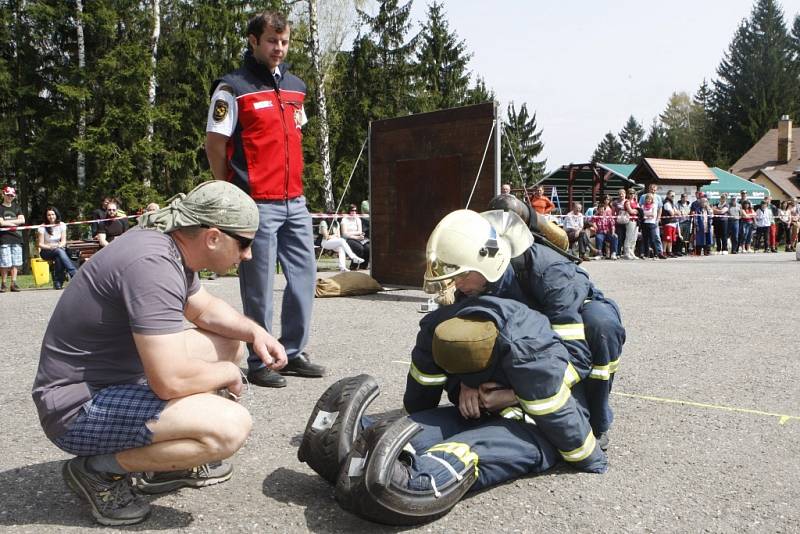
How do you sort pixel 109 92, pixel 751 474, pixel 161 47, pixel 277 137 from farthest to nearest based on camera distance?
1. pixel 161 47
2. pixel 109 92
3. pixel 277 137
4. pixel 751 474

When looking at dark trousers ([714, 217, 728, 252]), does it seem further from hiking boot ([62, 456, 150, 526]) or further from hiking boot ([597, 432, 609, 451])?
hiking boot ([62, 456, 150, 526])

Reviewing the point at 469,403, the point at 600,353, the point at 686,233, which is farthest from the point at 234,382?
the point at 686,233

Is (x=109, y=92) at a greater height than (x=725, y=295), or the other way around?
(x=109, y=92)

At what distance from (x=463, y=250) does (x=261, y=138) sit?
7.52 ft

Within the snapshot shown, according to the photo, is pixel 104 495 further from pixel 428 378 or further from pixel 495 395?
pixel 495 395

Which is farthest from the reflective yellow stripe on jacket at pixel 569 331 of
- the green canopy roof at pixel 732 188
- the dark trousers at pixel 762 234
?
the green canopy roof at pixel 732 188

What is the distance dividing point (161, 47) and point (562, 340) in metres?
27.2

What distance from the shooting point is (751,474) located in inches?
124

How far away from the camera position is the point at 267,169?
4.91 meters

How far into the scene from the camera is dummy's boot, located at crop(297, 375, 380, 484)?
9.52 ft

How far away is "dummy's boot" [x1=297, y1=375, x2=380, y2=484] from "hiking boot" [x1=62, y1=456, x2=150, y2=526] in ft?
2.15

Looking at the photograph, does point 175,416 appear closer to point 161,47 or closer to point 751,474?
point 751,474

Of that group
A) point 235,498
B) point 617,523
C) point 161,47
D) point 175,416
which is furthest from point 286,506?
point 161,47

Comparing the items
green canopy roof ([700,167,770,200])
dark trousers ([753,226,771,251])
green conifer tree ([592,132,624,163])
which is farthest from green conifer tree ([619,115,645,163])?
dark trousers ([753,226,771,251])
